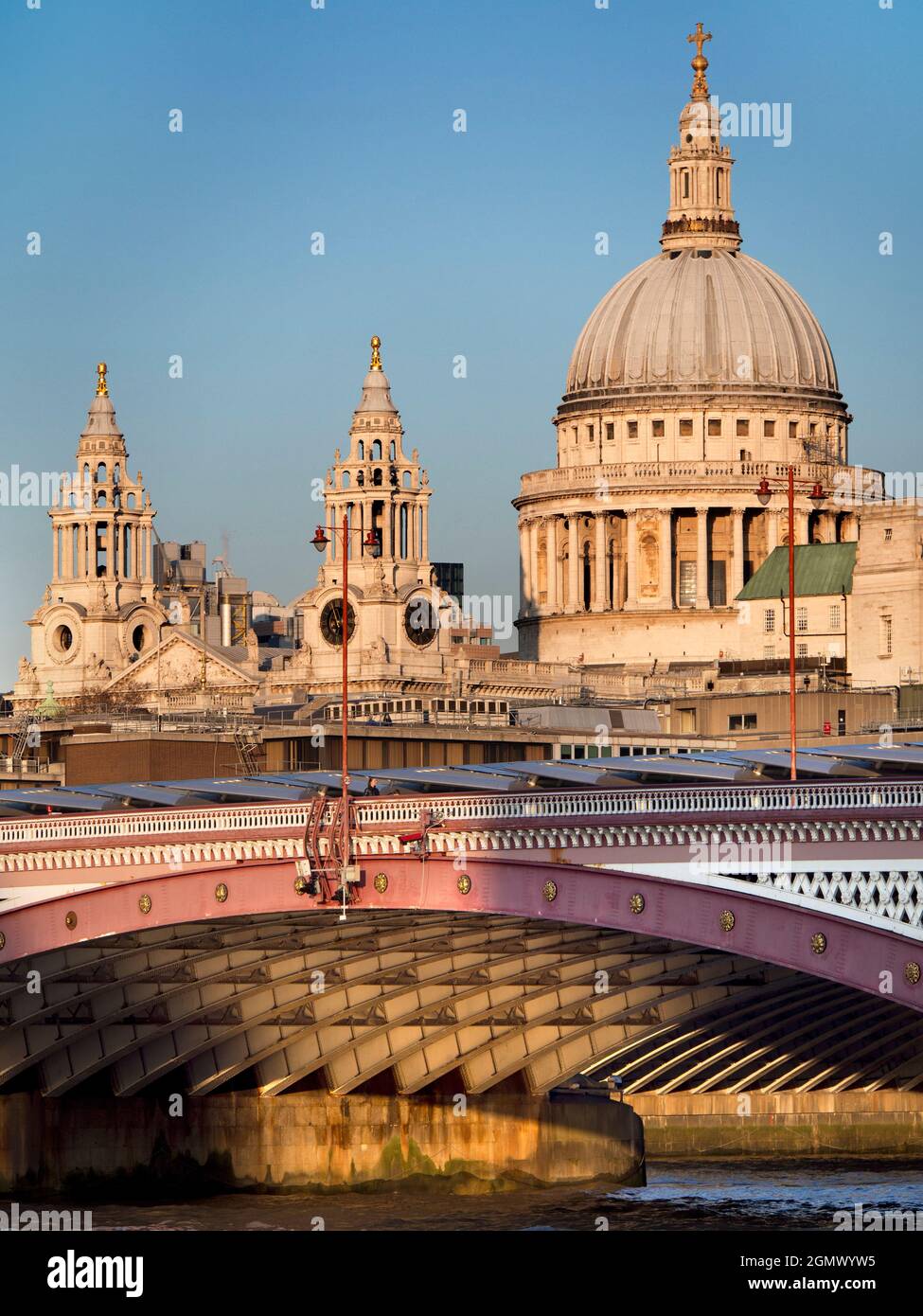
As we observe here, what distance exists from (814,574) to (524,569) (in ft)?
94.4

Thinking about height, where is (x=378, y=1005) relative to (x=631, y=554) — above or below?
below

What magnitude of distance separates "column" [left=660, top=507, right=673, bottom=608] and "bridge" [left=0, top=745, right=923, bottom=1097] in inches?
3233

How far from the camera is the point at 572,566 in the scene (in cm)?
17825

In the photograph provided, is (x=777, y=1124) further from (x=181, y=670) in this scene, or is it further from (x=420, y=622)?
(x=181, y=670)

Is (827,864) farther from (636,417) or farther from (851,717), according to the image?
(636,417)

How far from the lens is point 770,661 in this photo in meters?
151

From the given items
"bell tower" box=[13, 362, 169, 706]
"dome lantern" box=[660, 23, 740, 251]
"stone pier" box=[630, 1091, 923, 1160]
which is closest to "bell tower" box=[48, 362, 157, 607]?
"bell tower" box=[13, 362, 169, 706]

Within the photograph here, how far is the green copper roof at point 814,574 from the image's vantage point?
6058 inches

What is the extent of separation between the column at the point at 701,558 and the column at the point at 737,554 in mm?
1210

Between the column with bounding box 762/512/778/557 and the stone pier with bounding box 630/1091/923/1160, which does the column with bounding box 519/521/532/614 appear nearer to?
the column with bounding box 762/512/778/557

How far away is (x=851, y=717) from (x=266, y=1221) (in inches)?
1951

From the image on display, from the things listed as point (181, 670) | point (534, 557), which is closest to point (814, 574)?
point (534, 557)

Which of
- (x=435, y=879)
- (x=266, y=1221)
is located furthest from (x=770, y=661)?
(x=435, y=879)

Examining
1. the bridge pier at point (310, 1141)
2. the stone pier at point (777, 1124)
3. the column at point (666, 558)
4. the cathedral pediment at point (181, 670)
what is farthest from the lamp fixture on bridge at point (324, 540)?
the column at point (666, 558)
